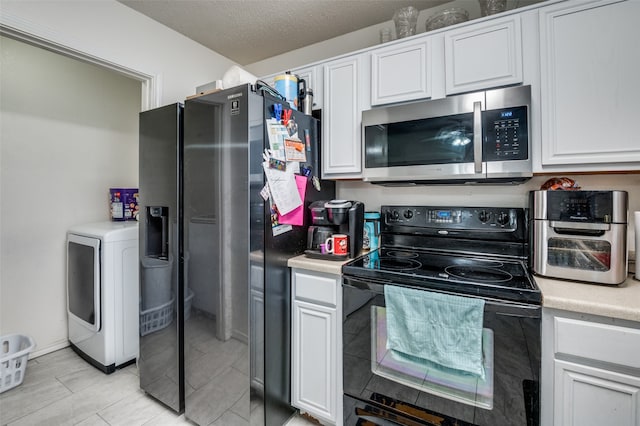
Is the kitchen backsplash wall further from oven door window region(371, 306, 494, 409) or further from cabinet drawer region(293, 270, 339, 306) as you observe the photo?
oven door window region(371, 306, 494, 409)

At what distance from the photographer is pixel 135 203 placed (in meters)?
2.63

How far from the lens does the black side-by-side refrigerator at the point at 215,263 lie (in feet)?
4.42

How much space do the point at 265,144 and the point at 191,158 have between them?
439mm

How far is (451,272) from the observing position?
Answer: 128 cm

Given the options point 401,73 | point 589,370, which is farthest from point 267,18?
point 589,370

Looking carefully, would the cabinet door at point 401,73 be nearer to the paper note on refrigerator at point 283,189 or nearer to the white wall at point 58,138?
the paper note on refrigerator at point 283,189

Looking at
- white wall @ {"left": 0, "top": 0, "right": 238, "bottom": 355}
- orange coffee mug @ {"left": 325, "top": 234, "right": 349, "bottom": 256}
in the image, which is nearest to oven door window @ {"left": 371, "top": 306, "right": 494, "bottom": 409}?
orange coffee mug @ {"left": 325, "top": 234, "right": 349, "bottom": 256}

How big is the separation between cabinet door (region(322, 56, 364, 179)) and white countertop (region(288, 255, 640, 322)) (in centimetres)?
108

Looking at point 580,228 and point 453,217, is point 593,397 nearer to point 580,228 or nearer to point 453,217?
point 580,228

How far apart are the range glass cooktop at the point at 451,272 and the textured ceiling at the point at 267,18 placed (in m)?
1.70

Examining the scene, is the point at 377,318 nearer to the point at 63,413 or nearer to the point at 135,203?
the point at 63,413

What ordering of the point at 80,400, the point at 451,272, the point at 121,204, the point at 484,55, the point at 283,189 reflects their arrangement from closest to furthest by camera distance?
the point at 451,272
the point at 484,55
the point at 283,189
the point at 80,400
the point at 121,204

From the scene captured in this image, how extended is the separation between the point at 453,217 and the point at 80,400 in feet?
8.41

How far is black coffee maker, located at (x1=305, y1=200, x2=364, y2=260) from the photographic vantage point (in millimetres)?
1564
